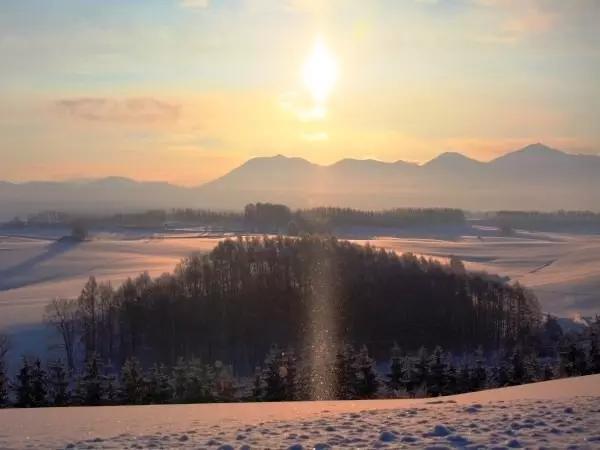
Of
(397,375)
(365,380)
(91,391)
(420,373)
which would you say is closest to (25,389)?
(91,391)

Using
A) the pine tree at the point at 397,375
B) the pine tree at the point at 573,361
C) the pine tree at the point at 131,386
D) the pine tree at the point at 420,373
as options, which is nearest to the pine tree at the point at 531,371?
the pine tree at the point at 573,361

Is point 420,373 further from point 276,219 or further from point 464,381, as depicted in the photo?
point 276,219

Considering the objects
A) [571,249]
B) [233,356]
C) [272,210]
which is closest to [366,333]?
[233,356]

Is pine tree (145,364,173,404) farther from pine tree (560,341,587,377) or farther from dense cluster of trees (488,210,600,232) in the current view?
dense cluster of trees (488,210,600,232)

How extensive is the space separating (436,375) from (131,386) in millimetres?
8766

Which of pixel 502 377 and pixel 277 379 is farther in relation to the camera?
pixel 502 377

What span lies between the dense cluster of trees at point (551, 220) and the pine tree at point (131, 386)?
105477 millimetres

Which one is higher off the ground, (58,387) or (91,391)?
(91,391)

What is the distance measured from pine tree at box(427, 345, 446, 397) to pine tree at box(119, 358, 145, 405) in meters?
8.13

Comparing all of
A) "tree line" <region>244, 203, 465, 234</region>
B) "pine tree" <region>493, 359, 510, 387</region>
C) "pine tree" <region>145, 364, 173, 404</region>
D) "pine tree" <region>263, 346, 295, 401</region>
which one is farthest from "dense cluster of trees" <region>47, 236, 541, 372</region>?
"tree line" <region>244, 203, 465, 234</region>

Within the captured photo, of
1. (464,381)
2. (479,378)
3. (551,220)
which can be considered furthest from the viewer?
(551,220)

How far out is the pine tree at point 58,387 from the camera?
1652cm

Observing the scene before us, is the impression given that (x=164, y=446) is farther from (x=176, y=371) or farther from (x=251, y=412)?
(x=176, y=371)

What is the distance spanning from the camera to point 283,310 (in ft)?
130
